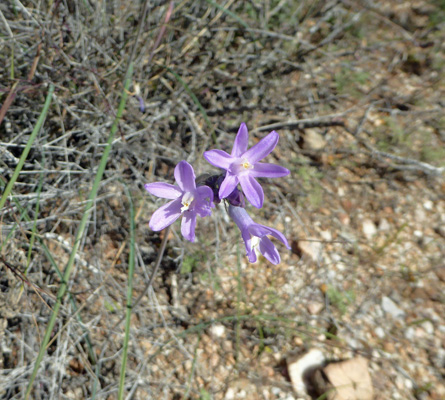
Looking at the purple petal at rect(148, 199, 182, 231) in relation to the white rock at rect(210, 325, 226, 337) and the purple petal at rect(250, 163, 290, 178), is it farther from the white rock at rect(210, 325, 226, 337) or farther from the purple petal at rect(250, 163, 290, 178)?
the white rock at rect(210, 325, 226, 337)

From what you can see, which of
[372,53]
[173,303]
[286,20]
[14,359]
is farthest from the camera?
[372,53]

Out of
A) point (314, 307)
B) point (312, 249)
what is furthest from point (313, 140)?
point (314, 307)

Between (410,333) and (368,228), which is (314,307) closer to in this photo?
(410,333)

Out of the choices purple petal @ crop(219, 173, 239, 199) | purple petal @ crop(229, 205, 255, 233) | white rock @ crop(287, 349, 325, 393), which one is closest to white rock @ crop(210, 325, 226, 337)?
white rock @ crop(287, 349, 325, 393)

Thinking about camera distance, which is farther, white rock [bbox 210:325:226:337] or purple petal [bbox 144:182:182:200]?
white rock [bbox 210:325:226:337]

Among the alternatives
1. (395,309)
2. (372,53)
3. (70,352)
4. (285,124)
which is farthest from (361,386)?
(372,53)

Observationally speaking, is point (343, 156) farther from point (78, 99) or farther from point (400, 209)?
point (78, 99)
